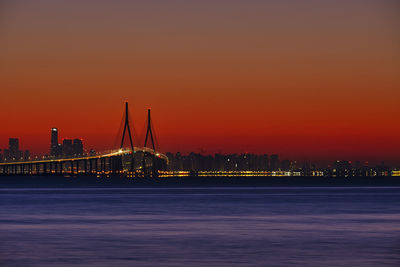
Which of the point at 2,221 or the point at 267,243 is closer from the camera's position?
the point at 267,243

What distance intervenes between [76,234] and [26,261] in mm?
8820

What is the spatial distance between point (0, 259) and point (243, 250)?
24.2 feet

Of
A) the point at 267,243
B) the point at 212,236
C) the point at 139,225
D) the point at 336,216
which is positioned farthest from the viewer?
the point at 336,216

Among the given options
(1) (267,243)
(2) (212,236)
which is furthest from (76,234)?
(1) (267,243)

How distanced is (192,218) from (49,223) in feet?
25.7

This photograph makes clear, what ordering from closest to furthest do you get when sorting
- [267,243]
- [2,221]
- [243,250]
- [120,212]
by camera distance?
[243,250] < [267,243] < [2,221] < [120,212]

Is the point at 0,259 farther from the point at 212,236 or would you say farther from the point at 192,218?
the point at 192,218

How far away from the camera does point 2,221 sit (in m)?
39.3

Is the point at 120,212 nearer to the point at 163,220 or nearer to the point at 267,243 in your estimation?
the point at 163,220

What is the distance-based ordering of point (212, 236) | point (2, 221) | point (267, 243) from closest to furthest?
point (267, 243), point (212, 236), point (2, 221)

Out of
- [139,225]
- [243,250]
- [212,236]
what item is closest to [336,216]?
[139,225]

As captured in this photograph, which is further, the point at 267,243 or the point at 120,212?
the point at 120,212

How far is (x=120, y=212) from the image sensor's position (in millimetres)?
47875

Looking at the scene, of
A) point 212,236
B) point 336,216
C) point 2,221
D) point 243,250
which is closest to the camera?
point 243,250
